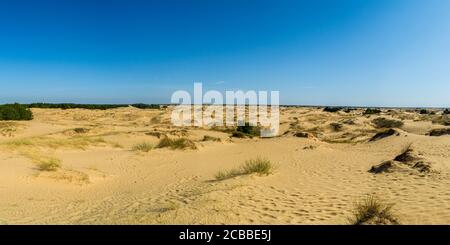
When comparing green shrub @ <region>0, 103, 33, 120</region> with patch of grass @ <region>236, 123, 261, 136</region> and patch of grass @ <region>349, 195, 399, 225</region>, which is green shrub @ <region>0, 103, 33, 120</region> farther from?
patch of grass @ <region>349, 195, 399, 225</region>

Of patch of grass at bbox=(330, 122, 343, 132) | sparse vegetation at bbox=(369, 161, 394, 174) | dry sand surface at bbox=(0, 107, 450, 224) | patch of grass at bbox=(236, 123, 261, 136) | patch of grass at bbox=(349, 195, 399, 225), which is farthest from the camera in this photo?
patch of grass at bbox=(330, 122, 343, 132)

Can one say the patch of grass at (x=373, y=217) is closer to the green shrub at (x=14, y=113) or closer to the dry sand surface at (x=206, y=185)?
the dry sand surface at (x=206, y=185)

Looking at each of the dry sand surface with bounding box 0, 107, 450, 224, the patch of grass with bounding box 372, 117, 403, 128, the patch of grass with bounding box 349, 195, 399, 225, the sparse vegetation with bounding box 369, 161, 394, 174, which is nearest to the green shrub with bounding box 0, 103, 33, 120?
the dry sand surface with bounding box 0, 107, 450, 224

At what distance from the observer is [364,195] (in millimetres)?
10617

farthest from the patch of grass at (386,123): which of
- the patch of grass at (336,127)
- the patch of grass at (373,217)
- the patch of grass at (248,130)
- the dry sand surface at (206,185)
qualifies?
the patch of grass at (373,217)

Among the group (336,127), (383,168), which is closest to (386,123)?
(336,127)

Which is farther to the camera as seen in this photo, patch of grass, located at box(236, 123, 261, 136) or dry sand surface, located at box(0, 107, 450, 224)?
patch of grass, located at box(236, 123, 261, 136)

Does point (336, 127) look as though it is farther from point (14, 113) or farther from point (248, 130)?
point (14, 113)

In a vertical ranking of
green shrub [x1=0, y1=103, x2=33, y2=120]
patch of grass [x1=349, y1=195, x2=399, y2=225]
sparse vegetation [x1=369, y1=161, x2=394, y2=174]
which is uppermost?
green shrub [x1=0, y1=103, x2=33, y2=120]

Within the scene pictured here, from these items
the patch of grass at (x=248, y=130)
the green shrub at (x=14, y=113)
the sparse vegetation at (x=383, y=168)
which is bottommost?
the patch of grass at (x=248, y=130)

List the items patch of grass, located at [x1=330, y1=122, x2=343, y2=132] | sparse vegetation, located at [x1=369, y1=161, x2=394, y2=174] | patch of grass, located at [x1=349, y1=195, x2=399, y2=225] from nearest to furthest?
patch of grass, located at [x1=349, y1=195, x2=399, y2=225]
sparse vegetation, located at [x1=369, y1=161, x2=394, y2=174]
patch of grass, located at [x1=330, y1=122, x2=343, y2=132]
